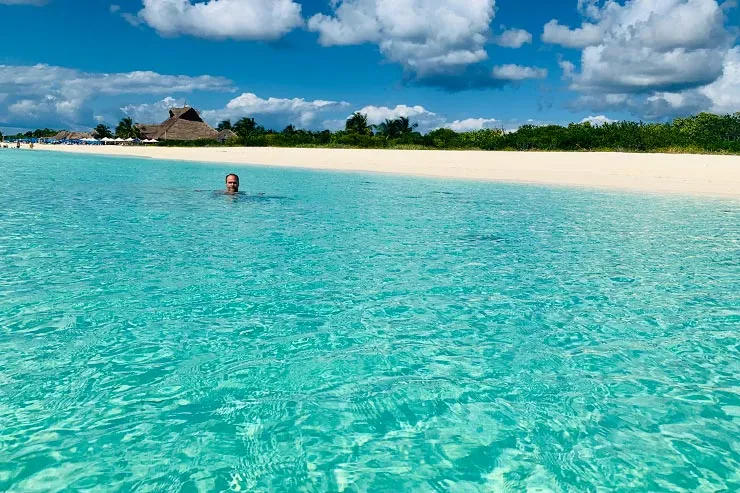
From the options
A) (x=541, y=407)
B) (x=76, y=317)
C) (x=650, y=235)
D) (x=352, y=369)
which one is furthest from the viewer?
(x=650, y=235)

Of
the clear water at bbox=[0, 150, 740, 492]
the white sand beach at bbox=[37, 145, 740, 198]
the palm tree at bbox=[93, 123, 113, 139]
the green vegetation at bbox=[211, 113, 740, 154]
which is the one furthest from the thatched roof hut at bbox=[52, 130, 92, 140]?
the clear water at bbox=[0, 150, 740, 492]

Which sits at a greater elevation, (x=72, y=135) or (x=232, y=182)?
(x=72, y=135)

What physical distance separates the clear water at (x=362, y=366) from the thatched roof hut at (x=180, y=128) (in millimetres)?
85775

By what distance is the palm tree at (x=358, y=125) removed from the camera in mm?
71375

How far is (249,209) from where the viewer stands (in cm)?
1644

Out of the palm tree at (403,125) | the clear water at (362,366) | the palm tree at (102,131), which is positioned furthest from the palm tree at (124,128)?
the clear water at (362,366)

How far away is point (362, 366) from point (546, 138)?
1941 inches

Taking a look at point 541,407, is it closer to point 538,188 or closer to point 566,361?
point 566,361

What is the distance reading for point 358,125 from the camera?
2842 inches

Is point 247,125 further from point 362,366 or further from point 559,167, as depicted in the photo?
point 362,366

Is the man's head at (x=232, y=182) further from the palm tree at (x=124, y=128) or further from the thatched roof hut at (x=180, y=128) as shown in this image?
the palm tree at (x=124, y=128)

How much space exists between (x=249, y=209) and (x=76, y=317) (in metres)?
10.6

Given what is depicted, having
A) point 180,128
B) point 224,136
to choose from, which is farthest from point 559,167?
point 180,128

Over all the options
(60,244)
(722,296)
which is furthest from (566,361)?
(60,244)
